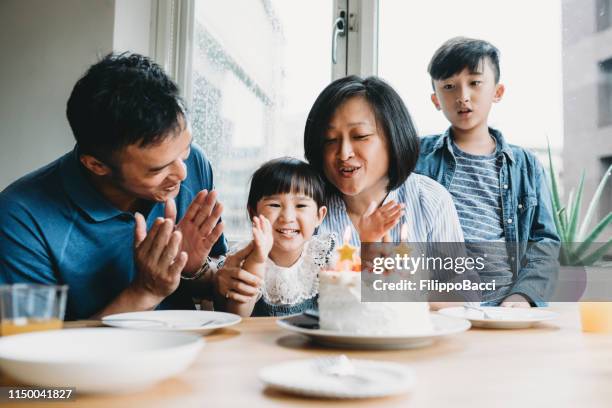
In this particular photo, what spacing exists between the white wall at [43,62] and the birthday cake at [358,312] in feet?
5.71

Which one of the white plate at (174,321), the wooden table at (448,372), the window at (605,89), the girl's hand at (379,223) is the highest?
the window at (605,89)

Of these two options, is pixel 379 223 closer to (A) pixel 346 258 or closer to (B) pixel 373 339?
(A) pixel 346 258

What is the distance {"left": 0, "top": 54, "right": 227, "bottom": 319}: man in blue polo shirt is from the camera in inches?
48.5

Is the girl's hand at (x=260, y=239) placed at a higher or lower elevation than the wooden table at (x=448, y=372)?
higher

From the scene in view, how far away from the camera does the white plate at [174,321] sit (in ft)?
3.10

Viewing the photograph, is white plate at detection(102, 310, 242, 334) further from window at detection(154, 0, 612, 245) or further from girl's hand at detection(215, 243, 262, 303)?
window at detection(154, 0, 612, 245)

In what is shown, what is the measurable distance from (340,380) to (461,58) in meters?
1.64

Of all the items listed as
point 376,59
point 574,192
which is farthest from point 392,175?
point 574,192

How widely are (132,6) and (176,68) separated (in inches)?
13.2

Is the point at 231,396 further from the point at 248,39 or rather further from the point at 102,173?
the point at 248,39

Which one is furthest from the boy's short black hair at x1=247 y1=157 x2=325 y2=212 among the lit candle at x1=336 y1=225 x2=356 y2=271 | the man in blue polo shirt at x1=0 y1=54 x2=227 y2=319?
the lit candle at x1=336 y1=225 x2=356 y2=271

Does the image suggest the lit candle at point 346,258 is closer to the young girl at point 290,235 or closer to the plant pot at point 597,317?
the plant pot at point 597,317

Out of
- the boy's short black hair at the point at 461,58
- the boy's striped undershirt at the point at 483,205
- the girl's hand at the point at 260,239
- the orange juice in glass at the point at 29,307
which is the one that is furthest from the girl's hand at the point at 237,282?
the boy's short black hair at the point at 461,58

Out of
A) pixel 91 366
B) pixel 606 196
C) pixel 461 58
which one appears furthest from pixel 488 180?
Answer: pixel 91 366
